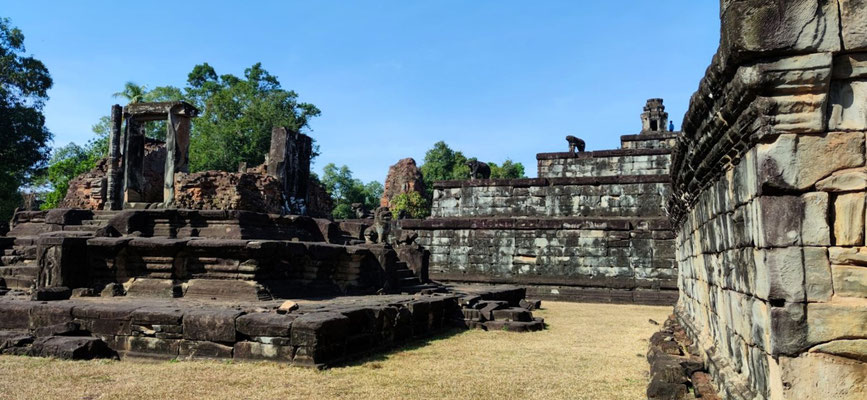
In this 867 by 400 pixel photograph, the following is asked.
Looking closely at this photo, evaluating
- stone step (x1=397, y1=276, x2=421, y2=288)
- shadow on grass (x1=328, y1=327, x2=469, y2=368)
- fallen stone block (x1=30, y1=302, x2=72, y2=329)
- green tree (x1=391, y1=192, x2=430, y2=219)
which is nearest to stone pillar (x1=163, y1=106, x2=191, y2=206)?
stone step (x1=397, y1=276, x2=421, y2=288)

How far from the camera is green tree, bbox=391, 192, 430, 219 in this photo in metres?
40.4

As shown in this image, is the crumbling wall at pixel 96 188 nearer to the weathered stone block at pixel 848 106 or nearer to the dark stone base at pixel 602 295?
the dark stone base at pixel 602 295

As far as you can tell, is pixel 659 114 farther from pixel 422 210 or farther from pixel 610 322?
pixel 422 210

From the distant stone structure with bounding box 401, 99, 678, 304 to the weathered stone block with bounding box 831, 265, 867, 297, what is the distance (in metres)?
12.3

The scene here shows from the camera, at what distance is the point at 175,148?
13641 millimetres

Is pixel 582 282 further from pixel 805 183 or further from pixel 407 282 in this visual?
pixel 805 183

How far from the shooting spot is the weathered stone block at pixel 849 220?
2.73 m

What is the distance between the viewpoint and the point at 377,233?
13.6 m

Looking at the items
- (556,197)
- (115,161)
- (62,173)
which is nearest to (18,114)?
(62,173)

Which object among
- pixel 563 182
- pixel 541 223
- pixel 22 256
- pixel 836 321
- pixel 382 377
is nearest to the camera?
pixel 836 321

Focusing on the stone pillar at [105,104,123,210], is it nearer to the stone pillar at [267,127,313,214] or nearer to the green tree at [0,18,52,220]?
the stone pillar at [267,127,313,214]

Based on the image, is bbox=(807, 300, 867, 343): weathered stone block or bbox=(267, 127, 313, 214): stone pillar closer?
bbox=(807, 300, 867, 343): weathered stone block

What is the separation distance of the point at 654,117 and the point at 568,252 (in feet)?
38.4

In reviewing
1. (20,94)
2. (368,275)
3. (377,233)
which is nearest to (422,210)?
(20,94)
